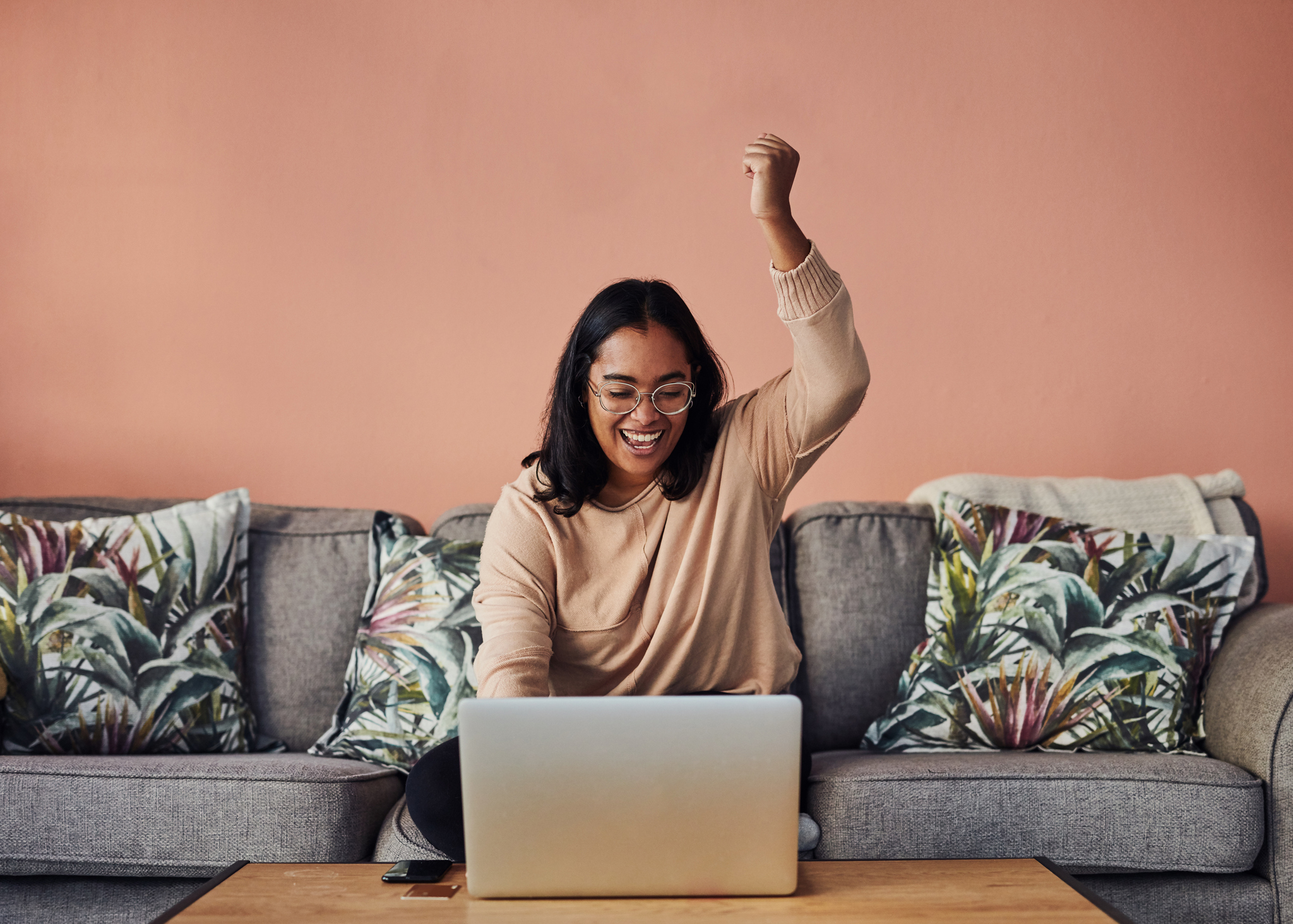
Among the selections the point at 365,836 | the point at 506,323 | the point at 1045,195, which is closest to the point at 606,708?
the point at 365,836

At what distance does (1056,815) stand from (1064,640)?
1.22 feet

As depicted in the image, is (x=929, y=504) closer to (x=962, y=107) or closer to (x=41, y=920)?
(x=962, y=107)

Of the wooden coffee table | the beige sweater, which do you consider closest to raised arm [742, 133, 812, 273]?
the beige sweater

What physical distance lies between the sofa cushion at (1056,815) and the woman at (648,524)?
0.24 metres

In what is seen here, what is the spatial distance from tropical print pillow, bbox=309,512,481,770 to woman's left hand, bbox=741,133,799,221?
2.94 feet

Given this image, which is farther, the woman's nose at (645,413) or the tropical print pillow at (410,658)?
the tropical print pillow at (410,658)

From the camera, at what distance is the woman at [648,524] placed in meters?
1.41

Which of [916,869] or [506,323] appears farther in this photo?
[506,323]

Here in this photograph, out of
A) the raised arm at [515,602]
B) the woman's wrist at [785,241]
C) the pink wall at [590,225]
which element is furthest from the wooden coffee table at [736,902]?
the pink wall at [590,225]

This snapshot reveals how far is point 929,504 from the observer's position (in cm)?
Result: 208

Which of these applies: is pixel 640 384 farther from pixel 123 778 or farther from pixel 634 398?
pixel 123 778

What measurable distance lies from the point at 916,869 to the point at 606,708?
15.2 inches

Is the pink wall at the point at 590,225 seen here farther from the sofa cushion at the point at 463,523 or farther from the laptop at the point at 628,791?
the laptop at the point at 628,791

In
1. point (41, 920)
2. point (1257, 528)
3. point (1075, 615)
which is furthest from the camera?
point (1257, 528)
